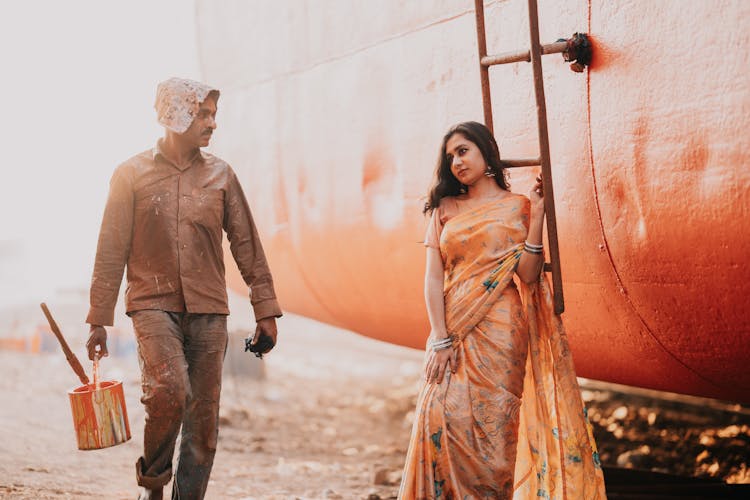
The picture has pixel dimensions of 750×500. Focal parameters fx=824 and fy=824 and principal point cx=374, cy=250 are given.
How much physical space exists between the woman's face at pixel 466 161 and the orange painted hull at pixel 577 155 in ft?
1.15

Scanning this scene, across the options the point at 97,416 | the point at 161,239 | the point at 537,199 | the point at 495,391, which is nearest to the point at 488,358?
the point at 495,391

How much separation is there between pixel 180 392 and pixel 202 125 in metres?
0.97

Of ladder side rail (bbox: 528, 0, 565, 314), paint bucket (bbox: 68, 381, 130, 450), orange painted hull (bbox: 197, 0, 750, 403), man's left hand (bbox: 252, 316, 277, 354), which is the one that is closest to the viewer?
orange painted hull (bbox: 197, 0, 750, 403)

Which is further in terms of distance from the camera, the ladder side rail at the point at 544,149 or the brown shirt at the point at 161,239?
the brown shirt at the point at 161,239

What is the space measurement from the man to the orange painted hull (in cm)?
96

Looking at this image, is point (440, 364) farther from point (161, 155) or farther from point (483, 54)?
point (161, 155)

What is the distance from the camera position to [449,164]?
2.66 metres

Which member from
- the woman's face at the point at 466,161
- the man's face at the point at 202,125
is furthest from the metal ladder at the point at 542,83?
the man's face at the point at 202,125

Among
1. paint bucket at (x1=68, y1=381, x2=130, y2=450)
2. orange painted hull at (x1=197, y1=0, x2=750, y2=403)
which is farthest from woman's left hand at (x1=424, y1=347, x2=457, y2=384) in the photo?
paint bucket at (x1=68, y1=381, x2=130, y2=450)

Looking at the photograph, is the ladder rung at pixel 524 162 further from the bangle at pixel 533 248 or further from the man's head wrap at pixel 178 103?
the man's head wrap at pixel 178 103

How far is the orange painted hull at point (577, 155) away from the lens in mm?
2324

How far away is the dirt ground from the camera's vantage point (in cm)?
391

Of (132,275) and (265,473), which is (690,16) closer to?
(132,275)

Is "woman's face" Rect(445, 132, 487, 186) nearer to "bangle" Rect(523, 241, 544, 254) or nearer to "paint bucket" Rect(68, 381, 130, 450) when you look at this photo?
"bangle" Rect(523, 241, 544, 254)
